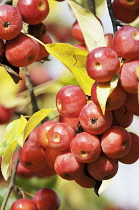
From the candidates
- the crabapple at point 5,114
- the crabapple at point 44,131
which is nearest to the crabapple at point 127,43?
the crabapple at point 44,131

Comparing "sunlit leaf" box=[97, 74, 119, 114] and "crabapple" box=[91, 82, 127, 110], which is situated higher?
"sunlit leaf" box=[97, 74, 119, 114]

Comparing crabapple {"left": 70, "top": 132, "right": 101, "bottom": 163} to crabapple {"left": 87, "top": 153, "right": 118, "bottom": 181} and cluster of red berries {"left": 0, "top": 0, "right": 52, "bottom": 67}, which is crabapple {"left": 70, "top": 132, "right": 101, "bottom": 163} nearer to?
crabapple {"left": 87, "top": 153, "right": 118, "bottom": 181}

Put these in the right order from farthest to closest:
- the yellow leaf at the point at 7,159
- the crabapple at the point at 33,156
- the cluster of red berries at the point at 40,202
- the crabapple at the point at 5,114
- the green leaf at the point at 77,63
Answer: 1. the crabapple at the point at 5,114
2. the cluster of red berries at the point at 40,202
3. the crabapple at the point at 33,156
4. the yellow leaf at the point at 7,159
5. the green leaf at the point at 77,63

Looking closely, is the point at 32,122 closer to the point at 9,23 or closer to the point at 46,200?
the point at 9,23

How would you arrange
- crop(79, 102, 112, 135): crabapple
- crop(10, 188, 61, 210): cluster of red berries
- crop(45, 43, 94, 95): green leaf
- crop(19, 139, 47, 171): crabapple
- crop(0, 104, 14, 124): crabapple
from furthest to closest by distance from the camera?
crop(0, 104, 14, 124): crabapple < crop(10, 188, 61, 210): cluster of red berries < crop(19, 139, 47, 171): crabapple < crop(45, 43, 94, 95): green leaf < crop(79, 102, 112, 135): crabapple

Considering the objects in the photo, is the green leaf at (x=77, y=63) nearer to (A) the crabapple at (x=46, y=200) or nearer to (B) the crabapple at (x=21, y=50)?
(B) the crabapple at (x=21, y=50)

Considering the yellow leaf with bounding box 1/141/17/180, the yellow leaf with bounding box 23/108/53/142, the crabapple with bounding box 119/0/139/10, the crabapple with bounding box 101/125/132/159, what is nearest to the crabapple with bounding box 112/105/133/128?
the crabapple with bounding box 101/125/132/159

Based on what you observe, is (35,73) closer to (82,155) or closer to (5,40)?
(5,40)
